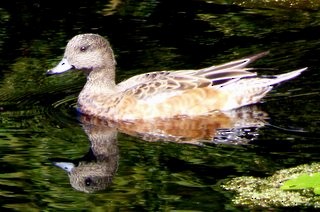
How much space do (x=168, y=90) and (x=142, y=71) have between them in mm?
1355

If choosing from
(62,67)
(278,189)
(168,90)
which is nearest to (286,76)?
(168,90)

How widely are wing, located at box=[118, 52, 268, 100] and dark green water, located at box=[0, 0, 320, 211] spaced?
1.64 ft

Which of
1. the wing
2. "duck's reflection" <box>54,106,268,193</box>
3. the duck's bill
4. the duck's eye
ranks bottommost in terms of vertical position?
"duck's reflection" <box>54,106,268,193</box>

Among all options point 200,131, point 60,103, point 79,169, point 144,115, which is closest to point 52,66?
point 60,103

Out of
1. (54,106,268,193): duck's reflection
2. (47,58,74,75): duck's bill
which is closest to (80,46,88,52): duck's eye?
(47,58,74,75): duck's bill

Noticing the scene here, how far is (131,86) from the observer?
11.7m

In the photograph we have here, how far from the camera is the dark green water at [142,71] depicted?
871 cm

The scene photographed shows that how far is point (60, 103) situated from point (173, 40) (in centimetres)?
259

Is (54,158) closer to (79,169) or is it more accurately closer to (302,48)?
(79,169)

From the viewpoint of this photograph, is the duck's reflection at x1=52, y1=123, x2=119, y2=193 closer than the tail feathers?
Yes

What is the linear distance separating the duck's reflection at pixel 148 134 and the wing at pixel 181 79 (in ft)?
1.11

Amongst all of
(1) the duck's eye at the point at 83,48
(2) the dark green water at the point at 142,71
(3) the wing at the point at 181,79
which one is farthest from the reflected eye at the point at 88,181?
(1) the duck's eye at the point at 83,48

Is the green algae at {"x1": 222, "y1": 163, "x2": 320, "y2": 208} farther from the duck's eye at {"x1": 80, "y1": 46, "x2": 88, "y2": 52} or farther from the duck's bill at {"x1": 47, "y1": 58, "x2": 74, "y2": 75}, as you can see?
the duck's eye at {"x1": 80, "y1": 46, "x2": 88, "y2": 52}

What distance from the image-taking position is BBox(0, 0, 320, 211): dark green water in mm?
8711
